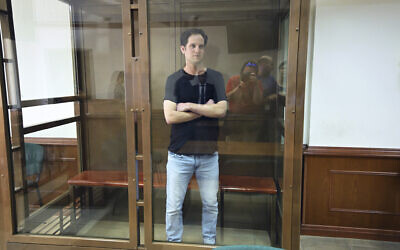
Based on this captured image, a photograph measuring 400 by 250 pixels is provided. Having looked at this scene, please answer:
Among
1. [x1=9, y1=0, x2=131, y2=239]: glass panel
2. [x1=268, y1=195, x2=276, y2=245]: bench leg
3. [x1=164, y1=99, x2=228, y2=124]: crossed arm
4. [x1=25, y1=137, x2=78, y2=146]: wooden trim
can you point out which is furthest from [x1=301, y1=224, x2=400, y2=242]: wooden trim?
[x1=25, y1=137, x2=78, y2=146]: wooden trim

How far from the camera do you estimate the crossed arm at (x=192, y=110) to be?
5.48ft

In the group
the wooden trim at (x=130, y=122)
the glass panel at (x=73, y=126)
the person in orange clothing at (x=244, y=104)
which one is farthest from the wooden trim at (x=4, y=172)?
the person in orange clothing at (x=244, y=104)

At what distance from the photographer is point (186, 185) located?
179 centimetres

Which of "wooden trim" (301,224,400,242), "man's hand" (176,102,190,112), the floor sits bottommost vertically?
"wooden trim" (301,224,400,242)

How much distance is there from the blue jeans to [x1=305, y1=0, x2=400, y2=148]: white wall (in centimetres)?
104

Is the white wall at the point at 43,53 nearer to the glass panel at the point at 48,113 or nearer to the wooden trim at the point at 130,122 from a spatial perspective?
the glass panel at the point at 48,113

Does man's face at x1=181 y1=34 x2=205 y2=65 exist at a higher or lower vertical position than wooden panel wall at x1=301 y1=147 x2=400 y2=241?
higher

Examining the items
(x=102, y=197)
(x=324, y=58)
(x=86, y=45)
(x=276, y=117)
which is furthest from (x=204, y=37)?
(x=102, y=197)

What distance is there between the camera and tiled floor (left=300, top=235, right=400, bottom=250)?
86.2 inches

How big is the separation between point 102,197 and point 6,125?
2.47 feet

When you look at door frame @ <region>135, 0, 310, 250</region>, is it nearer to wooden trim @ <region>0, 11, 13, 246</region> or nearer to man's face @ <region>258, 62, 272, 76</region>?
man's face @ <region>258, 62, 272, 76</region>

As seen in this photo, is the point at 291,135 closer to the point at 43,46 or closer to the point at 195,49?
the point at 195,49

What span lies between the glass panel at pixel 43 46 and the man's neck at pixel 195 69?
2.66 ft

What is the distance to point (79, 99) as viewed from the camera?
196 centimetres
